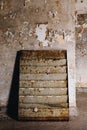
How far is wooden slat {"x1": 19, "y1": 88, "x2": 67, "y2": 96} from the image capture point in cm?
302

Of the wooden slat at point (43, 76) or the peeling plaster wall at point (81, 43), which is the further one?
the peeling plaster wall at point (81, 43)

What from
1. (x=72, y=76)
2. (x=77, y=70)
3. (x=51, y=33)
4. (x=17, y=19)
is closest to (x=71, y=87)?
(x=72, y=76)

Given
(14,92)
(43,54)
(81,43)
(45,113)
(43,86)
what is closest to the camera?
(45,113)

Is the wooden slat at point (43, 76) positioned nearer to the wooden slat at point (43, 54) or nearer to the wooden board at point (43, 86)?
the wooden board at point (43, 86)

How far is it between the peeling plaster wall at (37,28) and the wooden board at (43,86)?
0.39 feet

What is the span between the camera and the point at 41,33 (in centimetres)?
320

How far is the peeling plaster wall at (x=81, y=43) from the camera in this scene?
4746 millimetres

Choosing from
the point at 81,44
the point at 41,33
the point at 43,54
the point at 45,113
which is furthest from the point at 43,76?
the point at 81,44

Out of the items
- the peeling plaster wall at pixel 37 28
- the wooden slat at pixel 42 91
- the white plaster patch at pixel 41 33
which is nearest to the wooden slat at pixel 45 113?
the wooden slat at pixel 42 91

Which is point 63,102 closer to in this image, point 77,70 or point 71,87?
point 71,87

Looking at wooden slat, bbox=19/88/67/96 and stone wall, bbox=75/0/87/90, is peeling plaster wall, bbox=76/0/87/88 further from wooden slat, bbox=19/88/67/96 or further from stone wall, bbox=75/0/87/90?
wooden slat, bbox=19/88/67/96

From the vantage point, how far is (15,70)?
3.27 meters

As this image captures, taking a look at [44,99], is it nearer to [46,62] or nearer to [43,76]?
[43,76]

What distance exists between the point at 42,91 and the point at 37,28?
31.0 inches
